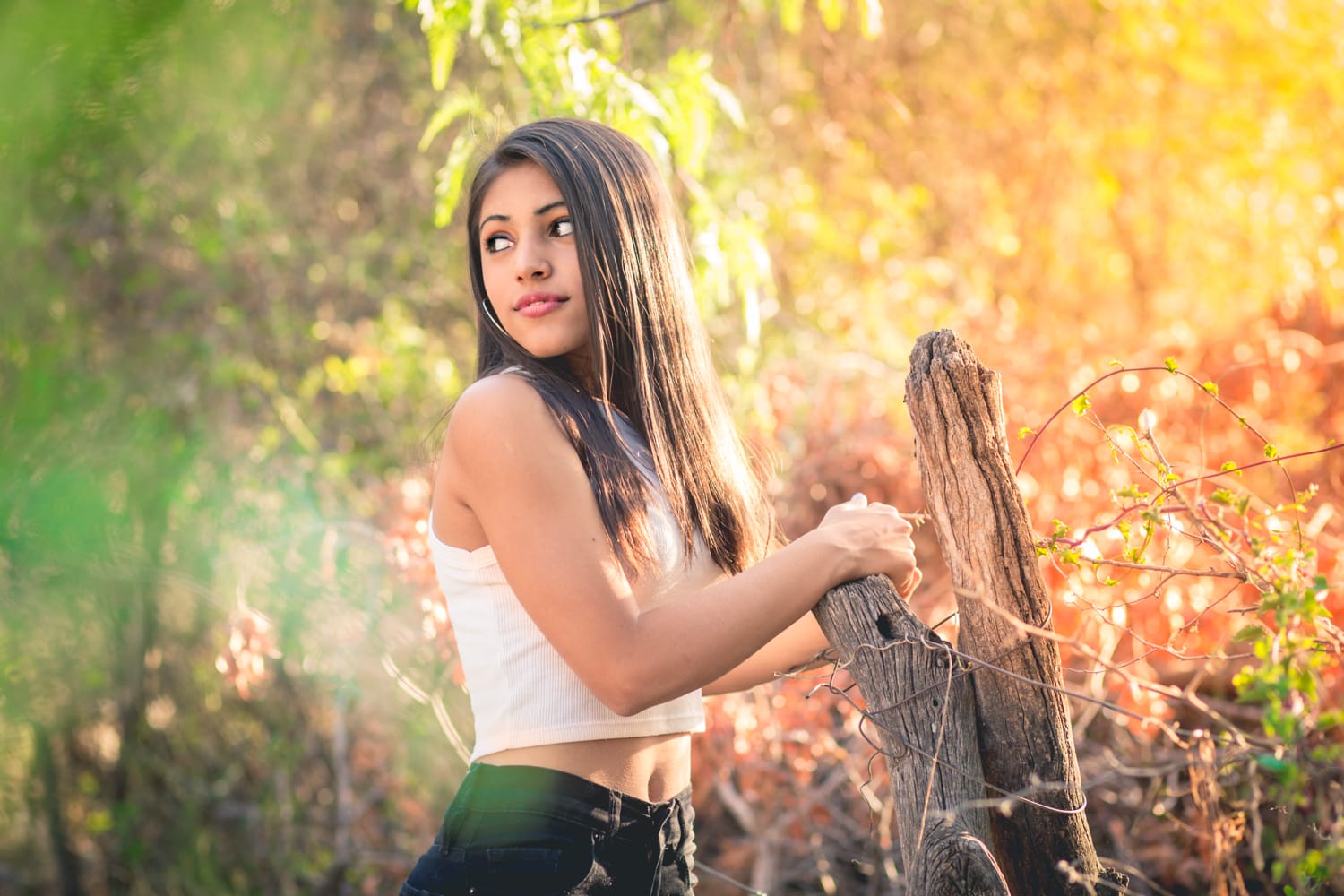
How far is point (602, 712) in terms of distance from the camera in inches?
61.2

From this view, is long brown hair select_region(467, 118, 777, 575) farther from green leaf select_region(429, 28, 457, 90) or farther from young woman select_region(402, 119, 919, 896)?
green leaf select_region(429, 28, 457, 90)

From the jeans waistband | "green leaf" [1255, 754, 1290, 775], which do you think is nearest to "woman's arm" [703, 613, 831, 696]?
the jeans waistband

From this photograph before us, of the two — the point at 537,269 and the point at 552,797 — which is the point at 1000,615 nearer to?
A: the point at 552,797

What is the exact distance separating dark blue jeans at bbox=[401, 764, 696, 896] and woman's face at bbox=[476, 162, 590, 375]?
2.21 ft

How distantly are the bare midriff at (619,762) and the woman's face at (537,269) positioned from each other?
2.02 feet

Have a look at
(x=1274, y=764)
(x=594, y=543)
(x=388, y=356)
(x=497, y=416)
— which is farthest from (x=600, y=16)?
(x=388, y=356)

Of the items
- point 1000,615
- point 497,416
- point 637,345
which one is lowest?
point 1000,615

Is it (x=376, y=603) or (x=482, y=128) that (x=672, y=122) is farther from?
(x=376, y=603)

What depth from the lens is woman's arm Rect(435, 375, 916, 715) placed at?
4.58ft

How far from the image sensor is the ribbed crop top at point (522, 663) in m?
1.55

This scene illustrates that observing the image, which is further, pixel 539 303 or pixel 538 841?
pixel 539 303

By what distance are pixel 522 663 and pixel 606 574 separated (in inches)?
9.4

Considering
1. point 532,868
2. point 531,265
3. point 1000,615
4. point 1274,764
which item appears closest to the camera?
point 1274,764

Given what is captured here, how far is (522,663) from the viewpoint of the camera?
1.56m
